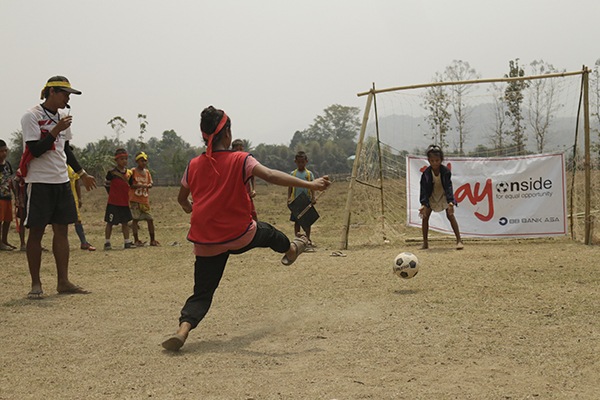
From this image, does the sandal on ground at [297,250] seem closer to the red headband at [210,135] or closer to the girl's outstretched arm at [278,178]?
the girl's outstretched arm at [278,178]

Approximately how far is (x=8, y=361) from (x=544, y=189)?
29.4 ft

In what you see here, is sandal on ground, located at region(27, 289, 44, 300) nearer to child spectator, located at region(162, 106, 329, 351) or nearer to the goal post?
child spectator, located at region(162, 106, 329, 351)

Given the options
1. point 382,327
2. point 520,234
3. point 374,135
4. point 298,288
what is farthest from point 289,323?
point 374,135

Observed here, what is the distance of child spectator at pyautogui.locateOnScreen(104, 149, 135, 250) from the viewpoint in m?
12.0

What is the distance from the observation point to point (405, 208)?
488 inches

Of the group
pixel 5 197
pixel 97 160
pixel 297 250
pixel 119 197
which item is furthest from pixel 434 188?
pixel 97 160

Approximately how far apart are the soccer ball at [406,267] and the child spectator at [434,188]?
3604 millimetres

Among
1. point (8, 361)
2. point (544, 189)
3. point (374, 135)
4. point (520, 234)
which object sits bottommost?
point (8, 361)

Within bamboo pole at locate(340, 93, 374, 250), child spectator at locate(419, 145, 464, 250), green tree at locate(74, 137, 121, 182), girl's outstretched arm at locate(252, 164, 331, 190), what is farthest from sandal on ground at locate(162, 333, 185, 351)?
green tree at locate(74, 137, 121, 182)

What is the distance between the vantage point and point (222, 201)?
4.88 metres

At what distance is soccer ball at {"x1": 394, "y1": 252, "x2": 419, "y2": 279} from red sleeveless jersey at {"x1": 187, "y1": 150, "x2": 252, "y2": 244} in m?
2.37

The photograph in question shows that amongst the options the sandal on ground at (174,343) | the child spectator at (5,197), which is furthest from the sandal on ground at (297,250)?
the child spectator at (5,197)

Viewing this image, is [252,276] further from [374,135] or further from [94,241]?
[94,241]

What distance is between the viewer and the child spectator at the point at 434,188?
10.4m
